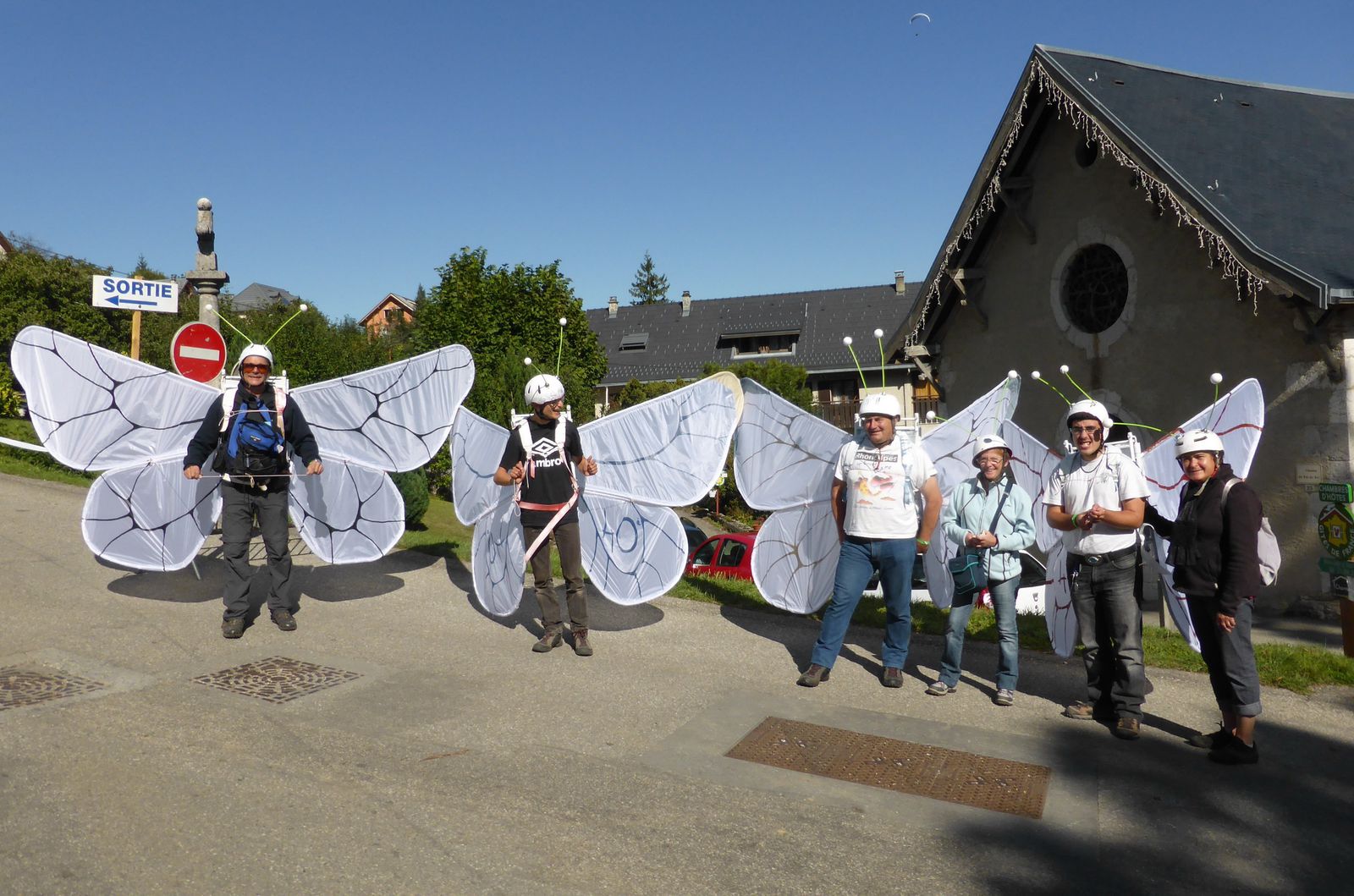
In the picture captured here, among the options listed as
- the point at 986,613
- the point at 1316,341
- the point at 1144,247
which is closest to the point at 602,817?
the point at 986,613

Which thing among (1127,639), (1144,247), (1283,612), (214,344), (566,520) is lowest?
(1283,612)

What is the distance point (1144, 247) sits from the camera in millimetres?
11750

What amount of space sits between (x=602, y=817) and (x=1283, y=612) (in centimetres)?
935

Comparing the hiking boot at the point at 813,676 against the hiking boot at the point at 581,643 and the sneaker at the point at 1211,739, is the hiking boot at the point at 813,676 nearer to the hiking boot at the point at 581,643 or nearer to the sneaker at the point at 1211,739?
the hiking boot at the point at 581,643

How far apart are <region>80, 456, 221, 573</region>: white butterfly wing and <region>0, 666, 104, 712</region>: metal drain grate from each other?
54.2 inches

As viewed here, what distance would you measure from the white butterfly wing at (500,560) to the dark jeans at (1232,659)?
13.3 feet

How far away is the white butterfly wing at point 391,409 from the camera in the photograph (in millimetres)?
7090

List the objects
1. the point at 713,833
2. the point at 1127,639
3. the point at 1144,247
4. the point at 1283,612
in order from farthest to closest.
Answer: the point at 1144,247
the point at 1283,612
the point at 1127,639
the point at 713,833

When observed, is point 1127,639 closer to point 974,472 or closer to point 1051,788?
point 1051,788

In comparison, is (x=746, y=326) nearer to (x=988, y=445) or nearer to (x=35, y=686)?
(x=988, y=445)

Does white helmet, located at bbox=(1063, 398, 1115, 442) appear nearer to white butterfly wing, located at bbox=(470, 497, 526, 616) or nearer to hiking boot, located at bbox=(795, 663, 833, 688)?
hiking boot, located at bbox=(795, 663, 833, 688)

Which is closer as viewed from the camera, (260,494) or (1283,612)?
(260,494)

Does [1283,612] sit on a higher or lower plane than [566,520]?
lower

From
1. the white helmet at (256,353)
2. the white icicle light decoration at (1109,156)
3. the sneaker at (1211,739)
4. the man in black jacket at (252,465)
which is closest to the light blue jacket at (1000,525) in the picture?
the sneaker at (1211,739)
